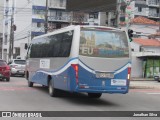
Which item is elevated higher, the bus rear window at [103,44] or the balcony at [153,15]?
the balcony at [153,15]

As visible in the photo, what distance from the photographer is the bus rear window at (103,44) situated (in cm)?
1616

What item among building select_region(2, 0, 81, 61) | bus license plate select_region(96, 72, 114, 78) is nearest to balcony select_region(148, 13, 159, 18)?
building select_region(2, 0, 81, 61)

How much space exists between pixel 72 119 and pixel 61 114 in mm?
1227

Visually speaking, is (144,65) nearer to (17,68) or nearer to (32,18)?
(17,68)

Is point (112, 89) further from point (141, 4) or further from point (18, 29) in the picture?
point (141, 4)

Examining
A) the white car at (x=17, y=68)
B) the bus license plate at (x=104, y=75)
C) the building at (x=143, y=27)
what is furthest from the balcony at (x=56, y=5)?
the bus license plate at (x=104, y=75)

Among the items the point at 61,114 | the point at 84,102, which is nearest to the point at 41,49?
the point at 84,102

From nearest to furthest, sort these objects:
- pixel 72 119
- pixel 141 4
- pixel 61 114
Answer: pixel 72 119 < pixel 61 114 < pixel 141 4

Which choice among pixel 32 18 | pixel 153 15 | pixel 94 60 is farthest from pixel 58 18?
pixel 94 60

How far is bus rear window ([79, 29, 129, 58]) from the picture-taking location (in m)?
16.2

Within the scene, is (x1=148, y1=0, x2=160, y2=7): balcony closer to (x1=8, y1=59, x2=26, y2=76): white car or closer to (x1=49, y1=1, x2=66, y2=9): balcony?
(x1=49, y1=1, x2=66, y2=9): balcony

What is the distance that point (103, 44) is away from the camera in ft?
53.8

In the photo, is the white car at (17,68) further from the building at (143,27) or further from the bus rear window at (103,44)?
the building at (143,27)

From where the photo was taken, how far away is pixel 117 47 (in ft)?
54.3
